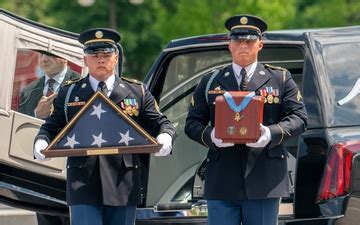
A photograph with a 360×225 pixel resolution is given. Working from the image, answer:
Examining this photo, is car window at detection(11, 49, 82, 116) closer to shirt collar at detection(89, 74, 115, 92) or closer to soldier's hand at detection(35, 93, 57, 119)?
soldier's hand at detection(35, 93, 57, 119)

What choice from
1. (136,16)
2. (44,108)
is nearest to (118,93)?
(44,108)

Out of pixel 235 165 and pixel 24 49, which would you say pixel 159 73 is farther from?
pixel 235 165

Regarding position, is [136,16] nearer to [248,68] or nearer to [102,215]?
[102,215]

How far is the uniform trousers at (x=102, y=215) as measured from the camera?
579 cm

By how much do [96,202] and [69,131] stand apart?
16.2 inches

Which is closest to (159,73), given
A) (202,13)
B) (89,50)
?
(89,50)

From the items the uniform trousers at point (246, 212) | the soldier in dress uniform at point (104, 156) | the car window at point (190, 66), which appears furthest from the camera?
the car window at point (190, 66)

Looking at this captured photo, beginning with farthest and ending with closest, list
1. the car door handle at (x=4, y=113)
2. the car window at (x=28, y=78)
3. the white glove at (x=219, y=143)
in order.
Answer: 1. the car window at (x=28, y=78)
2. the car door handle at (x=4, y=113)
3. the white glove at (x=219, y=143)

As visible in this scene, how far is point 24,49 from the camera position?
22.2 ft

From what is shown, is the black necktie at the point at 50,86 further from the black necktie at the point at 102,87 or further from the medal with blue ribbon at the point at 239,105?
the medal with blue ribbon at the point at 239,105

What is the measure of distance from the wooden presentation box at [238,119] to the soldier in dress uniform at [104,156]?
1.21 ft

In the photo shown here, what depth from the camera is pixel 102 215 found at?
5.91 metres

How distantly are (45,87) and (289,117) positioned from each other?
1.96 m

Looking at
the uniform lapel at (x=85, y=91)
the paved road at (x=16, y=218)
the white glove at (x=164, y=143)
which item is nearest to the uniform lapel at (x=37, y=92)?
the uniform lapel at (x=85, y=91)
